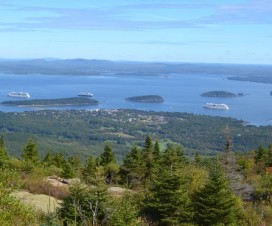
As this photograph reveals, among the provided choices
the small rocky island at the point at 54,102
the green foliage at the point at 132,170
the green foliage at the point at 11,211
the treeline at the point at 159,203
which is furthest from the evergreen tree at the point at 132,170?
the small rocky island at the point at 54,102

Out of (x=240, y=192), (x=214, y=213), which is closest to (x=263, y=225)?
(x=214, y=213)

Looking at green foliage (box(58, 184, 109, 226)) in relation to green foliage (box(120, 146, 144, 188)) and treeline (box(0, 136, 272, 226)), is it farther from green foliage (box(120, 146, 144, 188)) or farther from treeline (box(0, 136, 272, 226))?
green foliage (box(120, 146, 144, 188))

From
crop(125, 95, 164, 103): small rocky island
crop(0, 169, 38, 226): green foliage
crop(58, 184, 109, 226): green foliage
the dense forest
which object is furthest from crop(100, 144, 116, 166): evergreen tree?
crop(125, 95, 164, 103): small rocky island

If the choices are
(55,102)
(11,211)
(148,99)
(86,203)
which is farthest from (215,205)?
(148,99)

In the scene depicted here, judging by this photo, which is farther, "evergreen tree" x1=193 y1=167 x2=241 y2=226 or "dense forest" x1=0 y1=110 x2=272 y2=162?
"dense forest" x1=0 y1=110 x2=272 y2=162

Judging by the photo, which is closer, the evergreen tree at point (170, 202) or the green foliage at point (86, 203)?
the green foliage at point (86, 203)

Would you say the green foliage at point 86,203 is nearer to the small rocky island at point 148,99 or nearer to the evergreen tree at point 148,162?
the evergreen tree at point 148,162

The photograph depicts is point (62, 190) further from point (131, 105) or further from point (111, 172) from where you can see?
point (131, 105)

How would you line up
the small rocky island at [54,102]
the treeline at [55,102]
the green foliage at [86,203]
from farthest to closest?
the treeline at [55,102] → the small rocky island at [54,102] → the green foliage at [86,203]
